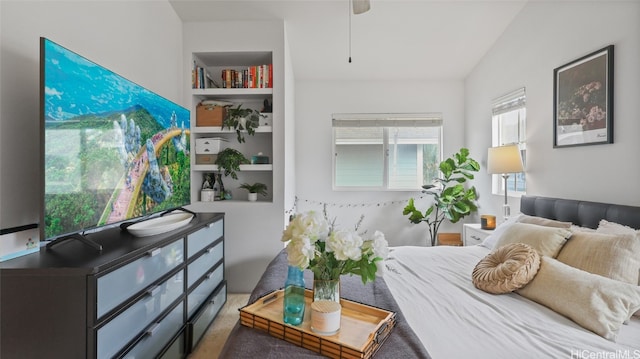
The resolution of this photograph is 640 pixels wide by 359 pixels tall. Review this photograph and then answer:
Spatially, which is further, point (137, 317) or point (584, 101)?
point (584, 101)

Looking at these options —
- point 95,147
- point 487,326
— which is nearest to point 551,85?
point 487,326

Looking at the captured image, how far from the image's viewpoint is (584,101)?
2.14m

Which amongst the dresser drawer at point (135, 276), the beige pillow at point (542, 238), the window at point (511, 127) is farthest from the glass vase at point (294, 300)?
the window at point (511, 127)

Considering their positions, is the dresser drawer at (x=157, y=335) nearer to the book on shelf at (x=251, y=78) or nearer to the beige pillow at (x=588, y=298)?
the beige pillow at (x=588, y=298)

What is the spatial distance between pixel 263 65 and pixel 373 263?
2.61 meters

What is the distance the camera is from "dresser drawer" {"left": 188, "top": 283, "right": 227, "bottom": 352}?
1.86m

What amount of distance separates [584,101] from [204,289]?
10.5ft

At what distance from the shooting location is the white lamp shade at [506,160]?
268 centimetres

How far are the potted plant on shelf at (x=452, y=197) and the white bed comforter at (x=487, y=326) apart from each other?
1.98m

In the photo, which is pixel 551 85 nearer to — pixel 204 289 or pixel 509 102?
pixel 509 102

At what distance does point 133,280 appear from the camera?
4.37 feet

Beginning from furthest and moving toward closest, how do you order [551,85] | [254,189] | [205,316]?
[254,189]
[551,85]
[205,316]

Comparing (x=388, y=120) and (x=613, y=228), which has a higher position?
(x=388, y=120)

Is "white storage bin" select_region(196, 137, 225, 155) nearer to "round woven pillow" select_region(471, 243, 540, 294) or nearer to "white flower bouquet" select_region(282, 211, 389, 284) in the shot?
"white flower bouquet" select_region(282, 211, 389, 284)
